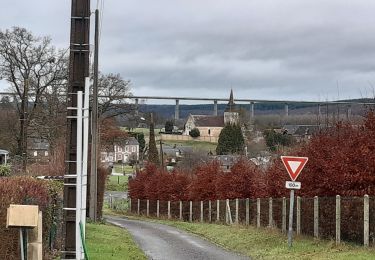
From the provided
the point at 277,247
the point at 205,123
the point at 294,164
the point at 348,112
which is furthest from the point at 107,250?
the point at 205,123

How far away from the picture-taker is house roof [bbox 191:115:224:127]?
7121 inches

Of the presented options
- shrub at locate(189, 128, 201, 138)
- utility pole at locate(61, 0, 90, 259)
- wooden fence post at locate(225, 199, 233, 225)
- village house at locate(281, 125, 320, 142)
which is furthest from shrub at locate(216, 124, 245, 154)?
utility pole at locate(61, 0, 90, 259)

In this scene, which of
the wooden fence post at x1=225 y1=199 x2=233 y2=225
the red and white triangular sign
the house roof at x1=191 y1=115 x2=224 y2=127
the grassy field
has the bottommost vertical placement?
the wooden fence post at x1=225 y1=199 x2=233 y2=225

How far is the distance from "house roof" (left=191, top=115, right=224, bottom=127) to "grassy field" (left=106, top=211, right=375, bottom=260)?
6051 inches

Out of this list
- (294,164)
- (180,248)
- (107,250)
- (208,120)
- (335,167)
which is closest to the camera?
(107,250)

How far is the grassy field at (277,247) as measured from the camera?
53.5ft

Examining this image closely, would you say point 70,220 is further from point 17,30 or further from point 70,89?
point 17,30

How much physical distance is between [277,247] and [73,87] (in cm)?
992

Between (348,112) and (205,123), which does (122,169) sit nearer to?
(205,123)

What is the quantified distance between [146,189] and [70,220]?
4694cm

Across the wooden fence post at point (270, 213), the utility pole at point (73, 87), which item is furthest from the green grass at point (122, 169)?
the utility pole at point (73, 87)

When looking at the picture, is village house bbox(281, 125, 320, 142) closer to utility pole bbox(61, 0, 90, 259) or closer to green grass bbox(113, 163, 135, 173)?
utility pole bbox(61, 0, 90, 259)

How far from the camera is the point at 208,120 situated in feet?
612

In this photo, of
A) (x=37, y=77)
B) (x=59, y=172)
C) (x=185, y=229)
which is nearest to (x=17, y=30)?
(x=37, y=77)
